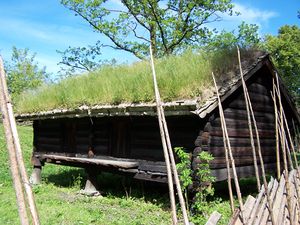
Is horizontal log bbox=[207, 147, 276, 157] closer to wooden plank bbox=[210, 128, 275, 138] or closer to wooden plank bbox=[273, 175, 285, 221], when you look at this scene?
wooden plank bbox=[210, 128, 275, 138]

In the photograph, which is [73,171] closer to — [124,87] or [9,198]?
[9,198]

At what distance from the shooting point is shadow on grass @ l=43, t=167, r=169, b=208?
30.1ft

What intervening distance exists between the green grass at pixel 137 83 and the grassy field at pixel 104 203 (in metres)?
2.43

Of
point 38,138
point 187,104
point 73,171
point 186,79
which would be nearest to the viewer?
point 187,104

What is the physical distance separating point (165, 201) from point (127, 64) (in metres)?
4.68

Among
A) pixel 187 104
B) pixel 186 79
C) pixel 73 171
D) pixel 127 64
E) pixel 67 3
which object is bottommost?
pixel 73 171

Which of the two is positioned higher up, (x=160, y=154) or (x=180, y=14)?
(x=180, y=14)

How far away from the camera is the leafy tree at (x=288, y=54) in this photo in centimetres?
2591

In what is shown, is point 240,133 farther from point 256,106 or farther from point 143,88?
point 143,88

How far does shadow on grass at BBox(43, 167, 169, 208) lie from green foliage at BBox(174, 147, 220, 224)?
129 centimetres

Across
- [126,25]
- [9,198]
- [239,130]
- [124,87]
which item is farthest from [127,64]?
[126,25]

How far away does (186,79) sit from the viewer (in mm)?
7566

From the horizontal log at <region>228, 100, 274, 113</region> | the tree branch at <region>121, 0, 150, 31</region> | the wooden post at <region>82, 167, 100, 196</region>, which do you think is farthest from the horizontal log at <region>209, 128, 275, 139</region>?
the tree branch at <region>121, 0, 150, 31</region>

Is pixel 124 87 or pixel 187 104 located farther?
pixel 124 87
